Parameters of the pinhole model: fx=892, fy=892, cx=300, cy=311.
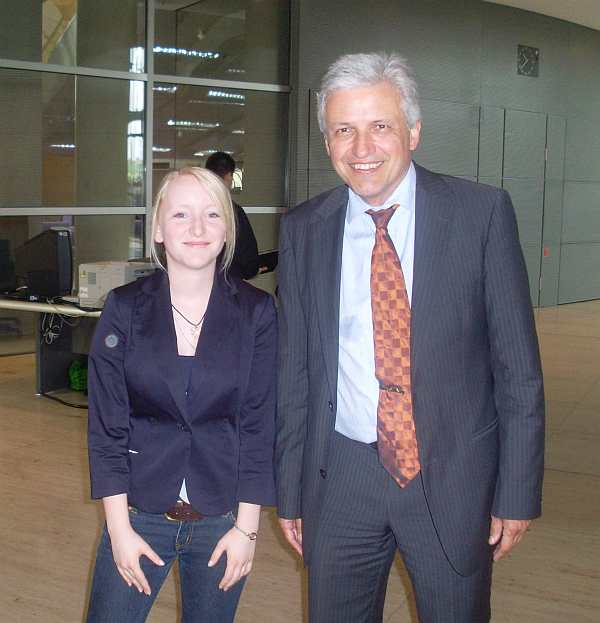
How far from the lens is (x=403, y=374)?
5.90ft

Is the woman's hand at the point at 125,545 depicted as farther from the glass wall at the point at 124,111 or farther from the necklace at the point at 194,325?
the glass wall at the point at 124,111

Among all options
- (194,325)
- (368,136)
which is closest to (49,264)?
(194,325)

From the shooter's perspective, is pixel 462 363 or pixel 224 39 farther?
pixel 224 39

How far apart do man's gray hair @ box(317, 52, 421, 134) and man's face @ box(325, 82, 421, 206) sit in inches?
0.5

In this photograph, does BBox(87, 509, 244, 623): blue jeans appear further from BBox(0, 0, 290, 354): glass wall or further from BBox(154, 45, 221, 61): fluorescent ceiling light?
BBox(154, 45, 221, 61): fluorescent ceiling light

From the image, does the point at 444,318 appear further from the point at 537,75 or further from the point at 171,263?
the point at 537,75

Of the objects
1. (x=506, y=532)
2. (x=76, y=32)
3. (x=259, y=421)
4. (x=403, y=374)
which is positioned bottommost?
(x=506, y=532)

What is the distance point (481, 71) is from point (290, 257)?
10.4m

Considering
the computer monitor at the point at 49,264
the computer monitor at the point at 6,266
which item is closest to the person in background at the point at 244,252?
the computer monitor at the point at 49,264

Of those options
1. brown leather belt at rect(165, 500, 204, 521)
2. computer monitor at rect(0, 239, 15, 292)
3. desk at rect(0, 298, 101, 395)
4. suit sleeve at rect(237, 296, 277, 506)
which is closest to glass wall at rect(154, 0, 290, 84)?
computer monitor at rect(0, 239, 15, 292)

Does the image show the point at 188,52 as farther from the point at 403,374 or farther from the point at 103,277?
the point at 403,374

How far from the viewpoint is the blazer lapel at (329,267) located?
185cm

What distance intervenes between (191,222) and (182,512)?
0.60 m

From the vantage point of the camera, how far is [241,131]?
10273mm
